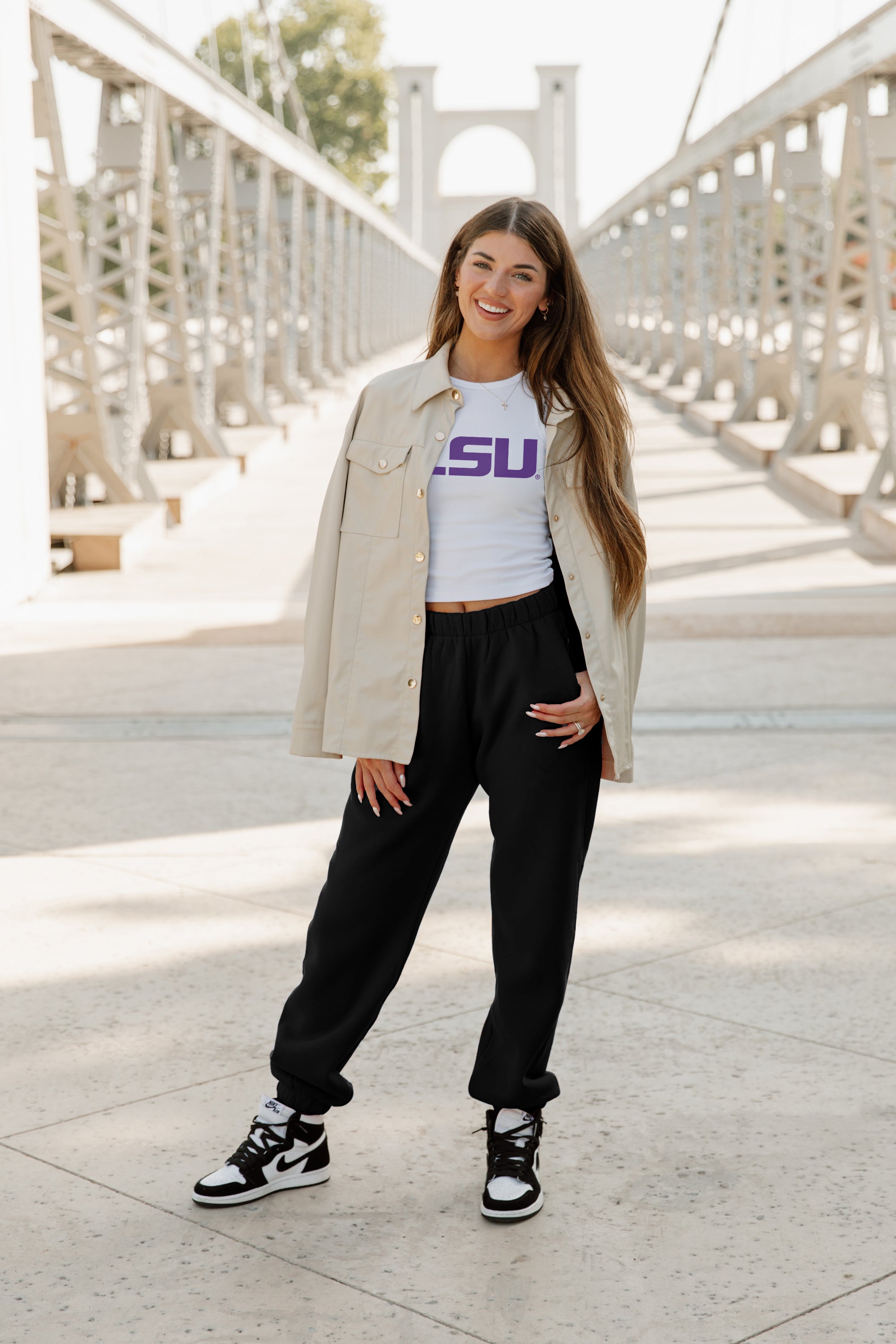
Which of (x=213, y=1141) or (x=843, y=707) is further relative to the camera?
(x=843, y=707)

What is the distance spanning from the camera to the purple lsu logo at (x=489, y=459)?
99.4 inches

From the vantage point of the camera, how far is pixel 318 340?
28.4 meters

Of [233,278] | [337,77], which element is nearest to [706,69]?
[233,278]

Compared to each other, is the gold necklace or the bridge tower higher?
the bridge tower

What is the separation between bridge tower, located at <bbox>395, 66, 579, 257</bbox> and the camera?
351 feet

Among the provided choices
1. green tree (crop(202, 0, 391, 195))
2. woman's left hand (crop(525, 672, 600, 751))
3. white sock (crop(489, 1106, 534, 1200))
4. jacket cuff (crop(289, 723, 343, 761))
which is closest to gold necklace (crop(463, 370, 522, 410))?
woman's left hand (crop(525, 672, 600, 751))

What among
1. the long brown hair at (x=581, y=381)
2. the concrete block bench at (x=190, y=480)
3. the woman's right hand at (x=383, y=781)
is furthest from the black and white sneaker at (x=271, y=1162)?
the concrete block bench at (x=190, y=480)

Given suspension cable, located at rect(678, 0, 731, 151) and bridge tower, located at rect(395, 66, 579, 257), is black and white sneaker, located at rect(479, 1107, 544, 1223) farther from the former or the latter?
bridge tower, located at rect(395, 66, 579, 257)

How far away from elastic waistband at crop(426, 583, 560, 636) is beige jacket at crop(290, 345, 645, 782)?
42 mm

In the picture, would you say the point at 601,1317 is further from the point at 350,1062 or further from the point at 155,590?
the point at 155,590

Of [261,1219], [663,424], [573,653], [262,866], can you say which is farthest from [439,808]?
[663,424]

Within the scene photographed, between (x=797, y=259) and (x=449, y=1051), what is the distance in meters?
14.8

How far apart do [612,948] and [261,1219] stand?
1433mm

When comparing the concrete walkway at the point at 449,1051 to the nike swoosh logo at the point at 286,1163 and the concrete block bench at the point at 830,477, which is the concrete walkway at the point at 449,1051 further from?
the concrete block bench at the point at 830,477
